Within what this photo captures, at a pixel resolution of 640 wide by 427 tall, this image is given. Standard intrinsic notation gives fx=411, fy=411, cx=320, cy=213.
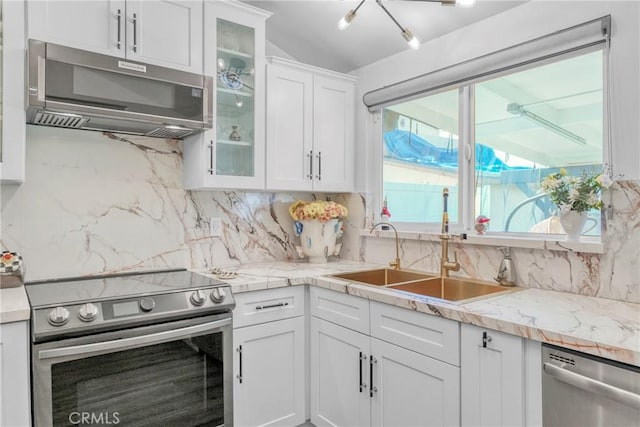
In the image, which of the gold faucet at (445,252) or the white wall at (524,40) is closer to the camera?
the white wall at (524,40)

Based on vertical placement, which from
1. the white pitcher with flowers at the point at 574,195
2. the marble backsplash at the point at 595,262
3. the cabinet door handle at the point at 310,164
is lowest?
the marble backsplash at the point at 595,262

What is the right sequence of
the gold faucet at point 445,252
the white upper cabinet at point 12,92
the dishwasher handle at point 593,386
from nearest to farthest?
the dishwasher handle at point 593,386
the white upper cabinet at point 12,92
the gold faucet at point 445,252

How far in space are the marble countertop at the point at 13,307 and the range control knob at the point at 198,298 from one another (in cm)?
61

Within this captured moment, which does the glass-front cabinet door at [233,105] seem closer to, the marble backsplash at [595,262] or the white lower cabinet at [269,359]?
the white lower cabinet at [269,359]

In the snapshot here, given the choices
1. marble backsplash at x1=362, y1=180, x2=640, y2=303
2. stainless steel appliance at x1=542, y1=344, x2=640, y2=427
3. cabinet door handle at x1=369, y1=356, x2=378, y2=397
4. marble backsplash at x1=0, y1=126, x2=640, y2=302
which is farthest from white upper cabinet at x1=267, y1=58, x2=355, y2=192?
stainless steel appliance at x1=542, y1=344, x2=640, y2=427

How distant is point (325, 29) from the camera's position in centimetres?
270

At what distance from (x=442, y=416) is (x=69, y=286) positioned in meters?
1.76

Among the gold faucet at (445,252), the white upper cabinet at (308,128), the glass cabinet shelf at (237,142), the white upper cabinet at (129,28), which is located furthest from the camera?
the white upper cabinet at (308,128)

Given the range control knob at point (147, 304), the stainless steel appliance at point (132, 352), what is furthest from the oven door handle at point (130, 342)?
the range control knob at point (147, 304)

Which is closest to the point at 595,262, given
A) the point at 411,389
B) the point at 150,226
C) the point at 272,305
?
the point at 411,389

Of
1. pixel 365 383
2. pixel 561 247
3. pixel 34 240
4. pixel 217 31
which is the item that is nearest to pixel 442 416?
pixel 365 383

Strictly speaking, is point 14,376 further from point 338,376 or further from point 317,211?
point 317,211

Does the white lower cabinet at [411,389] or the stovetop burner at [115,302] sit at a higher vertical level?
the stovetop burner at [115,302]

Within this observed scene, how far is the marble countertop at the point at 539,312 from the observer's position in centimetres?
123
